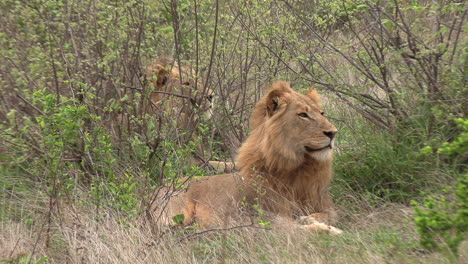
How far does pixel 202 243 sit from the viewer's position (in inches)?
204

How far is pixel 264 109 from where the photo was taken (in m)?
6.19

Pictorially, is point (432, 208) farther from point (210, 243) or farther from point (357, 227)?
point (210, 243)

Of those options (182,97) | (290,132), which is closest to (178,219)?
(290,132)

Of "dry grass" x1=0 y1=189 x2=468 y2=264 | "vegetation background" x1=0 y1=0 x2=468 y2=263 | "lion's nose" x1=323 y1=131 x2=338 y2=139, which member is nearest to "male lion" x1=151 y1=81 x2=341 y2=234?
"lion's nose" x1=323 y1=131 x2=338 y2=139

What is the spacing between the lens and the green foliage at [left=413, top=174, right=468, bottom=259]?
400cm

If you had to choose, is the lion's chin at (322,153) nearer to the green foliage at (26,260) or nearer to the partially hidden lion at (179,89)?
the partially hidden lion at (179,89)

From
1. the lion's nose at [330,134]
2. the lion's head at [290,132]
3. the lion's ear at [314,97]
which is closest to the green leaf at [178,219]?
the lion's head at [290,132]

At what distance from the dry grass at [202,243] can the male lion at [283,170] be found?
41cm

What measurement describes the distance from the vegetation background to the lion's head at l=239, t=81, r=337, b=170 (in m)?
0.53

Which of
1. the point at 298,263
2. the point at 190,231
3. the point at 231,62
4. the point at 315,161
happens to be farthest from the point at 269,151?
the point at 231,62

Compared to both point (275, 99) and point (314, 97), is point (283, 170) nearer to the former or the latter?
point (275, 99)

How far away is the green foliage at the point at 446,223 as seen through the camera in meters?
4.00

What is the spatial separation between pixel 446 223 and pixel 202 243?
6.02ft

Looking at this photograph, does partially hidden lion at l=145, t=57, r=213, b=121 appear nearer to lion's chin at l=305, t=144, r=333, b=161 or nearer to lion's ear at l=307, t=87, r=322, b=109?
lion's ear at l=307, t=87, r=322, b=109
